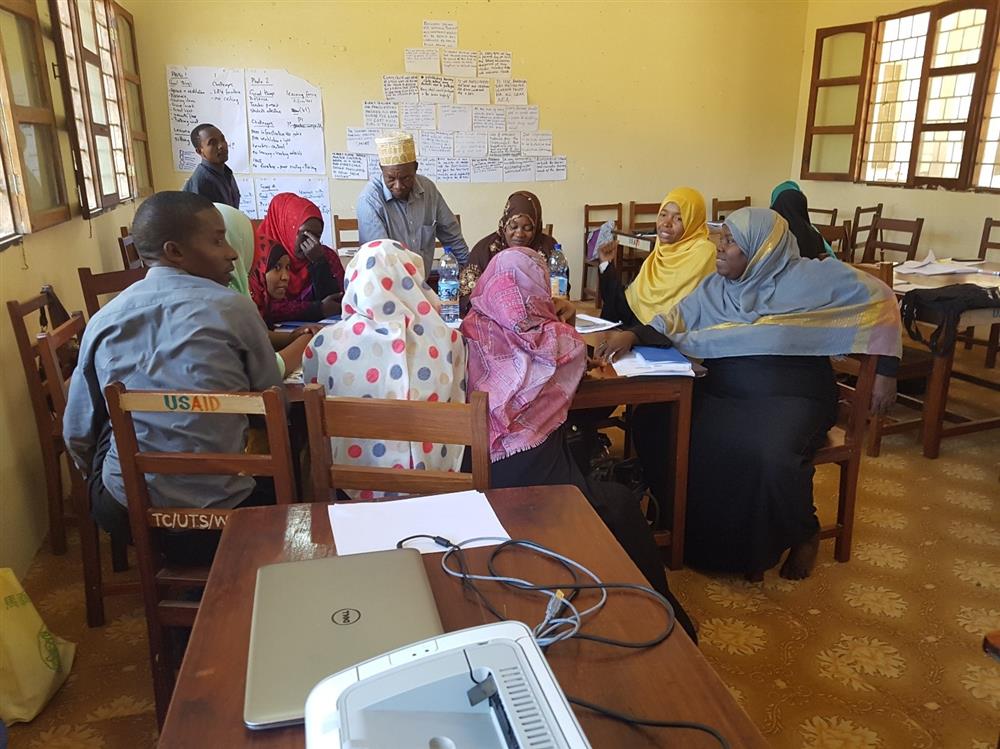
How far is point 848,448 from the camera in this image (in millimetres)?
2275

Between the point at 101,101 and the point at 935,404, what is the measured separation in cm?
424

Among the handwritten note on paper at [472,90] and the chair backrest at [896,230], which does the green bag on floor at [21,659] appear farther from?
the chair backrest at [896,230]

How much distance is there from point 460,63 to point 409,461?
4132mm

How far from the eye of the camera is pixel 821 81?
19.0 ft

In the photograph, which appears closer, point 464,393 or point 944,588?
point 464,393

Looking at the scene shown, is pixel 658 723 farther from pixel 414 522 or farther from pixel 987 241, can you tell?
pixel 987 241

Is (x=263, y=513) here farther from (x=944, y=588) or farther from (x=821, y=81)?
(x=821, y=81)

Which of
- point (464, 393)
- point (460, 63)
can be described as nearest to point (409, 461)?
point (464, 393)

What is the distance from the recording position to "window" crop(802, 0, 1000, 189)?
15.2ft

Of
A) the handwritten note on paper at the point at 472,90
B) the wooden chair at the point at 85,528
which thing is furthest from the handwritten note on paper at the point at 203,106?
the wooden chair at the point at 85,528

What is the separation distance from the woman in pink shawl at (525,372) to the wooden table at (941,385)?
73.3 inches

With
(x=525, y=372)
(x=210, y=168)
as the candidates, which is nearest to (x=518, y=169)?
(x=210, y=168)

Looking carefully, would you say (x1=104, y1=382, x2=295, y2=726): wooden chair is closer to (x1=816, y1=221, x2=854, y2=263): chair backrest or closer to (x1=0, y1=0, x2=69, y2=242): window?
(x1=0, y1=0, x2=69, y2=242): window

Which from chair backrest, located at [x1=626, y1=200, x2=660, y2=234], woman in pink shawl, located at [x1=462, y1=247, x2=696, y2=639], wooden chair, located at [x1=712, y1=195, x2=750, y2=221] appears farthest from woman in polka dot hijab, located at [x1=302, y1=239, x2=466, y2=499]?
wooden chair, located at [x1=712, y1=195, x2=750, y2=221]
